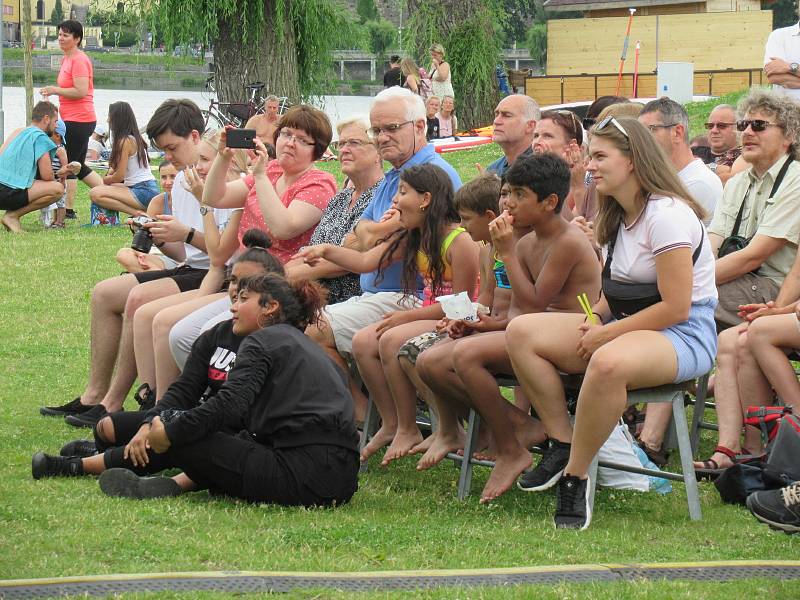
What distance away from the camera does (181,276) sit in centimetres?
724

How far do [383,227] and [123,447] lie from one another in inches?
61.0

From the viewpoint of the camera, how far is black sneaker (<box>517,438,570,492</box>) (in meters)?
5.09

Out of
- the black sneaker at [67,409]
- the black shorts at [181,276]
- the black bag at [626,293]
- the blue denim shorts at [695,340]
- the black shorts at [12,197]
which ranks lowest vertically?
the black sneaker at [67,409]

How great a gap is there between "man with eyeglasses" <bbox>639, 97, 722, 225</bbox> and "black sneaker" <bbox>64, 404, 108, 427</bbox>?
3.23 metres

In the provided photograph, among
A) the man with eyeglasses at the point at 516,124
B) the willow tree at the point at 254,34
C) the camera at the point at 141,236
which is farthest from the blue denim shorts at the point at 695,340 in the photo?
the willow tree at the point at 254,34

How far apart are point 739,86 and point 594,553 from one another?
86.4 feet

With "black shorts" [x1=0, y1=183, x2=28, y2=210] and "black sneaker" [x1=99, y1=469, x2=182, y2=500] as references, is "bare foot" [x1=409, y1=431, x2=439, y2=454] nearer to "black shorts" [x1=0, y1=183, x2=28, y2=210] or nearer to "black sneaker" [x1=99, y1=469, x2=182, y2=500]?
"black sneaker" [x1=99, y1=469, x2=182, y2=500]

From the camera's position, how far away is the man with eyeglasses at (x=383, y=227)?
6.08 metres

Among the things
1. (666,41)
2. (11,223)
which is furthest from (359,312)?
(666,41)

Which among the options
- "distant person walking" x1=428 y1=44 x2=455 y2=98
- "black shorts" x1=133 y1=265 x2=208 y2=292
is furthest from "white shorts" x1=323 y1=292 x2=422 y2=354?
"distant person walking" x1=428 y1=44 x2=455 y2=98

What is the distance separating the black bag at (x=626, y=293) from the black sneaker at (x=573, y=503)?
69 cm

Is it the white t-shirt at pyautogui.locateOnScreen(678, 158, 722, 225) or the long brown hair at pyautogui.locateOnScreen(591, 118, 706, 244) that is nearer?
the long brown hair at pyautogui.locateOnScreen(591, 118, 706, 244)

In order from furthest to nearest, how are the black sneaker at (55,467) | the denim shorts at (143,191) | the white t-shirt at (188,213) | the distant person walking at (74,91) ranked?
the distant person walking at (74,91)
the denim shorts at (143,191)
the white t-shirt at (188,213)
the black sneaker at (55,467)

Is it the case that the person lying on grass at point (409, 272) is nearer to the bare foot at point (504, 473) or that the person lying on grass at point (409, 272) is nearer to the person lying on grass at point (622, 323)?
the bare foot at point (504, 473)
